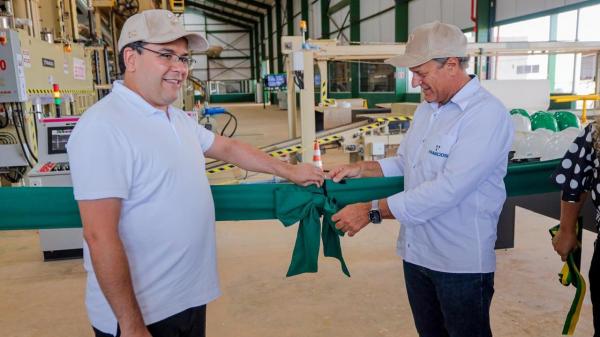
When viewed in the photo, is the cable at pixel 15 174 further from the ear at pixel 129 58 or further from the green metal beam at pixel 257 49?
the green metal beam at pixel 257 49

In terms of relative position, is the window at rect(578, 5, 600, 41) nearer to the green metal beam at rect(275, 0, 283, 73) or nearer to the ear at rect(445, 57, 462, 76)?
the ear at rect(445, 57, 462, 76)

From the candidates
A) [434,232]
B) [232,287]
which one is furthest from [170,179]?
[232,287]

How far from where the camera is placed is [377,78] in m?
19.0

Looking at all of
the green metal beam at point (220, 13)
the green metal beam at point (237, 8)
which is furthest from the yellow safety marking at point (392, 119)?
the green metal beam at point (220, 13)

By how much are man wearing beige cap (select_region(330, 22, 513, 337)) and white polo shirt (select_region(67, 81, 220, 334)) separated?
59cm

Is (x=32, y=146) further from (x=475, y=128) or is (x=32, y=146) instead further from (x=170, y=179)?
(x=475, y=128)

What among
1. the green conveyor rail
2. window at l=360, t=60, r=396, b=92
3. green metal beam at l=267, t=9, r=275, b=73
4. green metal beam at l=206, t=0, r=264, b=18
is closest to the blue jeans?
the green conveyor rail

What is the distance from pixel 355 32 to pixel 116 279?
1983 cm

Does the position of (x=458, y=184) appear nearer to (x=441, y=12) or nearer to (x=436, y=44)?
(x=436, y=44)

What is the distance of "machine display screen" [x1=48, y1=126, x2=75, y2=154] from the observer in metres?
4.20

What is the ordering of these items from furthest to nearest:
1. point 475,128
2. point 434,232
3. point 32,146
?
point 32,146
point 434,232
point 475,128

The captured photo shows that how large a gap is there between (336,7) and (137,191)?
21.5 metres

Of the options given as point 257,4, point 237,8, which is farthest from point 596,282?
point 237,8

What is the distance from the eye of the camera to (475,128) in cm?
160
